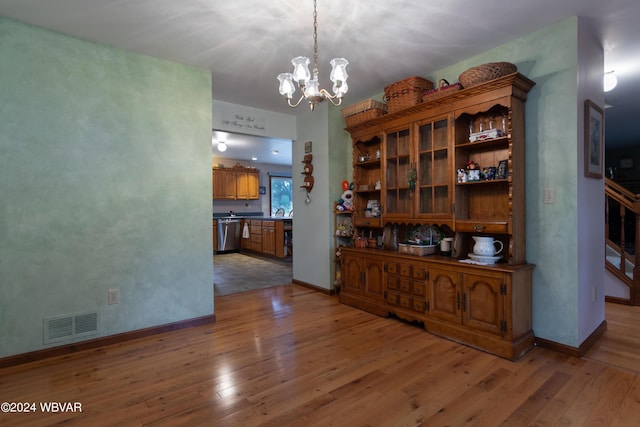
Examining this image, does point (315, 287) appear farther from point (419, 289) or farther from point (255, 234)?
point (255, 234)

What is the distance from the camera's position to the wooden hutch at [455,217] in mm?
2562

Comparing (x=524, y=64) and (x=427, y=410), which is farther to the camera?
(x=524, y=64)

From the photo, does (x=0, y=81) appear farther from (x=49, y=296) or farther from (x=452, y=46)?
(x=452, y=46)

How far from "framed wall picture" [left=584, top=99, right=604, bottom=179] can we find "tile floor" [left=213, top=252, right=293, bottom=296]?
3.96m

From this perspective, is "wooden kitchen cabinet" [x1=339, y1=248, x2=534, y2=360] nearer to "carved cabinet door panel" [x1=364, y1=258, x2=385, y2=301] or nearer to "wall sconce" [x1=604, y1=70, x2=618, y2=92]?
"carved cabinet door panel" [x1=364, y1=258, x2=385, y2=301]

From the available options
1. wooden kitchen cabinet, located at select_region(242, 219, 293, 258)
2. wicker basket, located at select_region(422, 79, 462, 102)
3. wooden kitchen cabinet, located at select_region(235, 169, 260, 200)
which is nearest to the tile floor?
wooden kitchen cabinet, located at select_region(242, 219, 293, 258)

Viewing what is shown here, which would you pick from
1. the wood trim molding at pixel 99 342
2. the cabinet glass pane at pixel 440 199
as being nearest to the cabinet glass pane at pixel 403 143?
the cabinet glass pane at pixel 440 199

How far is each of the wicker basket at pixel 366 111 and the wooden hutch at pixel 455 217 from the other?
0.09m

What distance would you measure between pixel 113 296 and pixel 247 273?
9.91ft

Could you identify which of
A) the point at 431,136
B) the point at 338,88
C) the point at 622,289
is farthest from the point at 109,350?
the point at 622,289

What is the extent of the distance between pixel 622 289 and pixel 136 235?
17.8 ft

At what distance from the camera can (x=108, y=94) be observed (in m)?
2.82

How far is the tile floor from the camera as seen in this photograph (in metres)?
4.88

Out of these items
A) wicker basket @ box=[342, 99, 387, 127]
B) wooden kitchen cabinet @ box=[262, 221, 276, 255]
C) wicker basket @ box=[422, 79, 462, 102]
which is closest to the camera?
wicker basket @ box=[422, 79, 462, 102]
